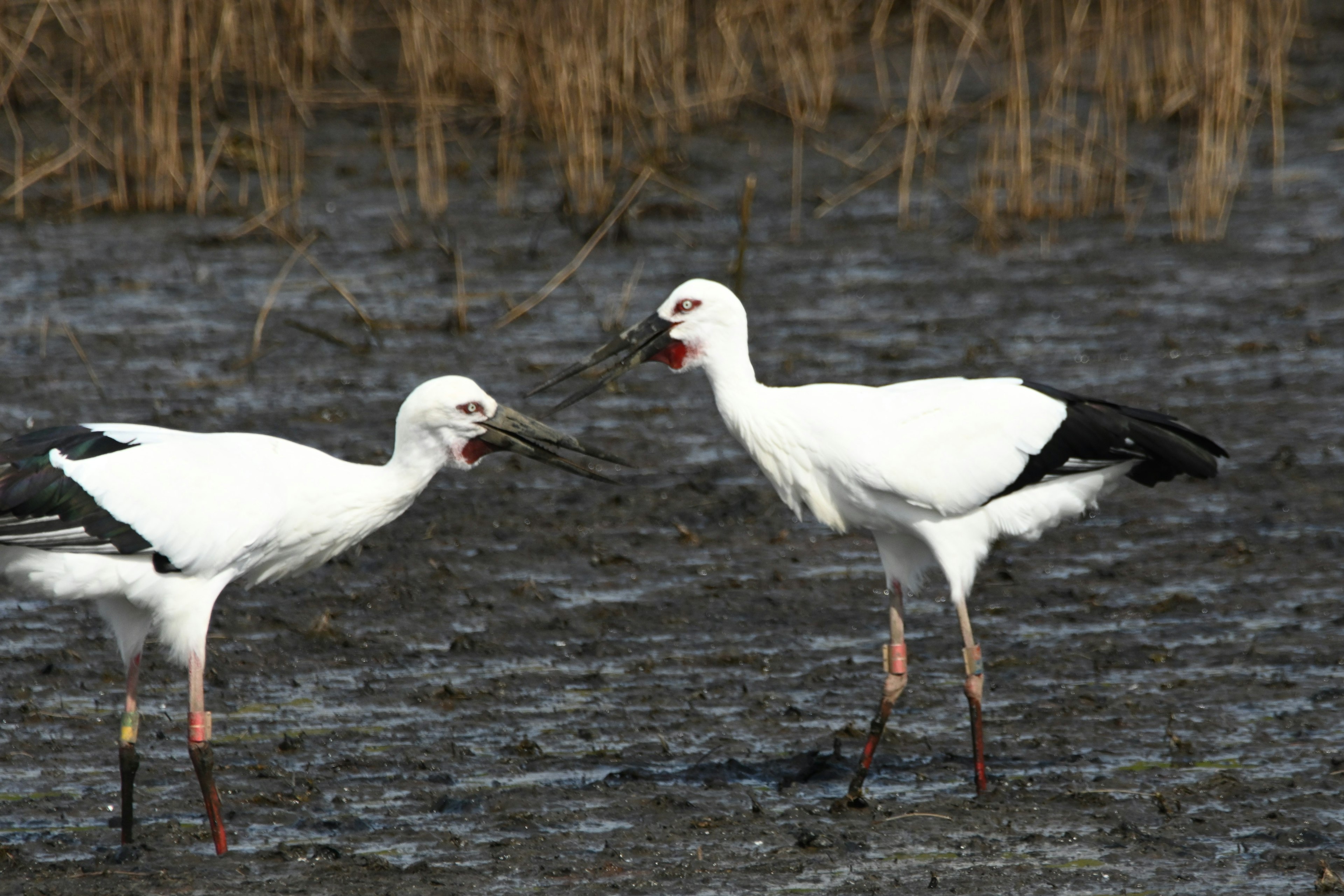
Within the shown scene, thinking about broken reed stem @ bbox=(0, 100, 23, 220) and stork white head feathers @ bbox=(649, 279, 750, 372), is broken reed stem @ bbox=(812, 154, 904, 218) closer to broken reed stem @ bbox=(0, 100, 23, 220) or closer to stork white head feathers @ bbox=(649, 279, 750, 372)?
broken reed stem @ bbox=(0, 100, 23, 220)

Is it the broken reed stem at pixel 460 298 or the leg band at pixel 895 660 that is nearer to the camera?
the leg band at pixel 895 660

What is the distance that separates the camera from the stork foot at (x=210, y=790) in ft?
17.5

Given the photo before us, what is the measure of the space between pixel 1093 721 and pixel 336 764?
7.89 ft

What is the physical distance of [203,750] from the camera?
17.9ft

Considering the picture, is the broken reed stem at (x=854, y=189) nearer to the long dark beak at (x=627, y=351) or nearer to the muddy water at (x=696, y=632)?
the muddy water at (x=696, y=632)

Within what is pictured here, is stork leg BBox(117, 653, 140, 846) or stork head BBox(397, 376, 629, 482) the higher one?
stork head BBox(397, 376, 629, 482)

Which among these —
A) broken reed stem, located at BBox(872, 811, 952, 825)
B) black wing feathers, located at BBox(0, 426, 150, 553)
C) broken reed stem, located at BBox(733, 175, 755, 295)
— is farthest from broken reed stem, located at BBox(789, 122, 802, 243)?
black wing feathers, located at BBox(0, 426, 150, 553)

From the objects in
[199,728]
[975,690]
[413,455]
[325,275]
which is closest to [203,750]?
[199,728]

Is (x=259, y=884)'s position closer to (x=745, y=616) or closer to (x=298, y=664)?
(x=298, y=664)

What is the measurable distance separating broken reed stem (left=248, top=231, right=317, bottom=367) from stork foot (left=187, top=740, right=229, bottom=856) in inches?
195

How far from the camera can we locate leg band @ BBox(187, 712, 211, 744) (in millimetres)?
5461

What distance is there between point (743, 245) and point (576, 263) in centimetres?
97

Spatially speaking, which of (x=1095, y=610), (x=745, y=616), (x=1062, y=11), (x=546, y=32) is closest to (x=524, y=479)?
(x=745, y=616)

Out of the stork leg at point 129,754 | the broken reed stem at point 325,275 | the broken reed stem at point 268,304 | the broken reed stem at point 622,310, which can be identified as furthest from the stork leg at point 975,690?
the broken reed stem at point 268,304
